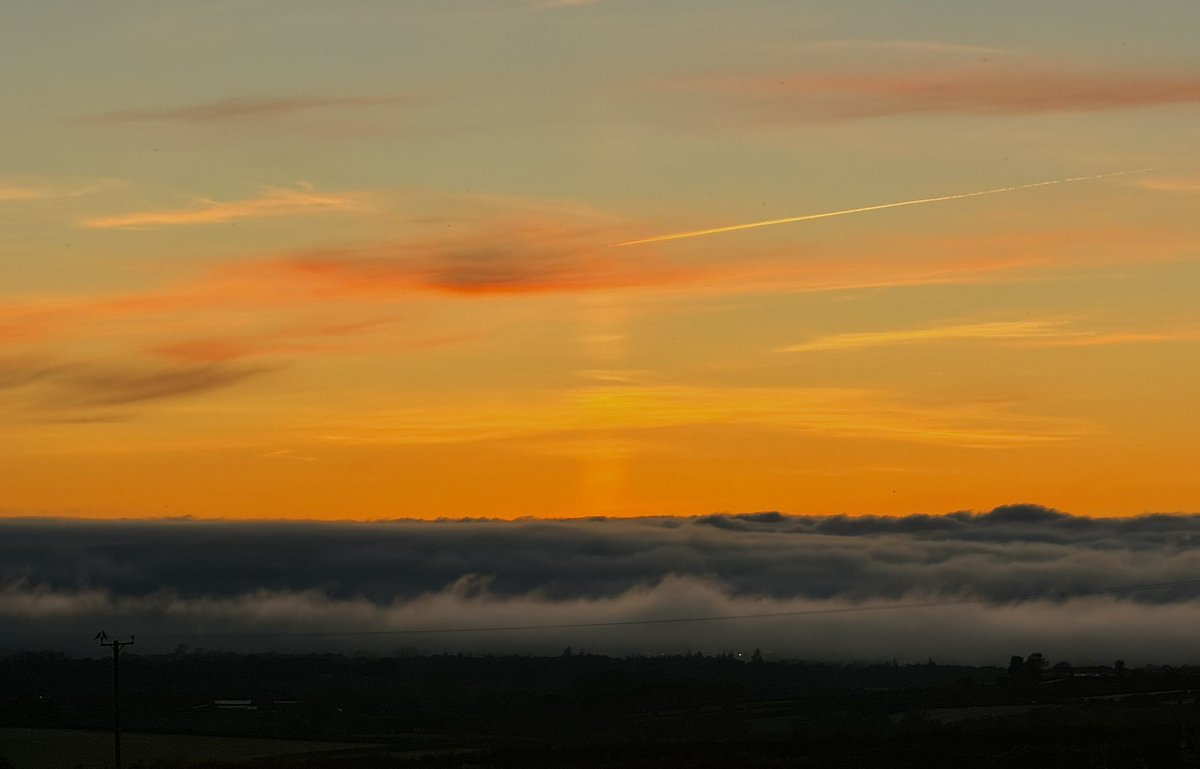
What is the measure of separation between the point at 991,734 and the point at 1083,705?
2402 cm

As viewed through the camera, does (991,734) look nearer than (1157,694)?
Yes

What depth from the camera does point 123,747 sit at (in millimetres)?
162750

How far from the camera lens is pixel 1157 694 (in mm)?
148750

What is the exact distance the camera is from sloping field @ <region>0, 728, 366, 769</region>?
147875mm

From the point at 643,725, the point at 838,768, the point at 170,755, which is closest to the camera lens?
the point at 838,768

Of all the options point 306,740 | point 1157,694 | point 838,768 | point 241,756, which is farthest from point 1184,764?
point 306,740

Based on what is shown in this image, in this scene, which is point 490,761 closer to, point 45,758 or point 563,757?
point 563,757

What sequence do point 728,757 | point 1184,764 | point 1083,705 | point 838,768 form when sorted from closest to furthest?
1. point 1184,764
2. point 838,768
3. point 728,757
4. point 1083,705

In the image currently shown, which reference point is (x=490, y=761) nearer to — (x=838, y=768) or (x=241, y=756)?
(x=838, y=768)

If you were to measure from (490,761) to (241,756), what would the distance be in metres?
41.2

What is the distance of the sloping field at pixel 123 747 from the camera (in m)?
148

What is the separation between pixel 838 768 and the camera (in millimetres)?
105062

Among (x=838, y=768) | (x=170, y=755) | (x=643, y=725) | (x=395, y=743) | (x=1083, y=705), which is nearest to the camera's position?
(x=838, y=768)

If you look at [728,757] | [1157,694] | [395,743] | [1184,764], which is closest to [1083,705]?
[1157,694]
